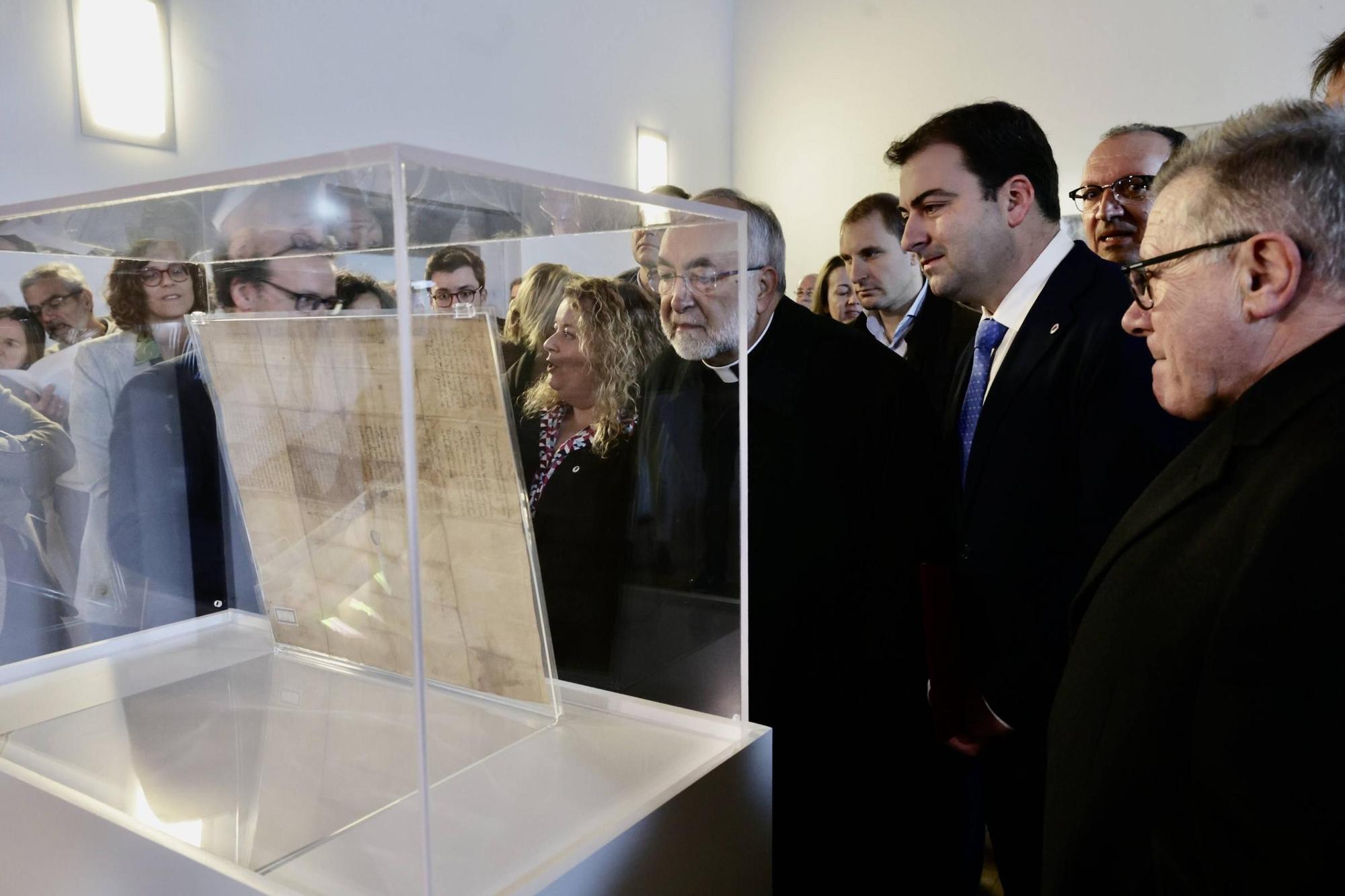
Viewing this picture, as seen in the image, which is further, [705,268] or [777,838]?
[777,838]

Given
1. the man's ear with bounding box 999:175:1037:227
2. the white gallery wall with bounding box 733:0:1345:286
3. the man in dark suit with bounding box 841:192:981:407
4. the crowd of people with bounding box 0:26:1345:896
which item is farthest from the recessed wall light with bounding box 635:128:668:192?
the man's ear with bounding box 999:175:1037:227

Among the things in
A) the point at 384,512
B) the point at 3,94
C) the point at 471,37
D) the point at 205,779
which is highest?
the point at 471,37

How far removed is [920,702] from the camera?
1.88m

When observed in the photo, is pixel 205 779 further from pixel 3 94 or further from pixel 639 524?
pixel 3 94

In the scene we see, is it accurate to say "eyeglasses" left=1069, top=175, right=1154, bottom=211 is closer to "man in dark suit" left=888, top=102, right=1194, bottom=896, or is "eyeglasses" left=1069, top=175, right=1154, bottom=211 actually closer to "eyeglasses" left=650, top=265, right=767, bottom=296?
"man in dark suit" left=888, top=102, right=1194, bottom=896

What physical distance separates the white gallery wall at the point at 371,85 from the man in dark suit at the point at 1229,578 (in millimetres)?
1498

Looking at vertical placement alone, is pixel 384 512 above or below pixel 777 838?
above

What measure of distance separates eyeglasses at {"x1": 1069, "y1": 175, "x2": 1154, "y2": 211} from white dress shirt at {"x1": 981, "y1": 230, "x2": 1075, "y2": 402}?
49 centimetres

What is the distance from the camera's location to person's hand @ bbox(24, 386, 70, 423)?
1.37 metres

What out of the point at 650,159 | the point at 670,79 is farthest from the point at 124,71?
the point at 670,79

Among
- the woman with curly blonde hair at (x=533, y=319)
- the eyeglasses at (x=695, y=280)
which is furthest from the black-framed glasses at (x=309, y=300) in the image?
the eyeglasses at (x=695, y=280)

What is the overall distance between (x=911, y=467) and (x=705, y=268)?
2.71 feet

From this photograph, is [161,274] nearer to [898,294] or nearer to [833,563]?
[833,563]

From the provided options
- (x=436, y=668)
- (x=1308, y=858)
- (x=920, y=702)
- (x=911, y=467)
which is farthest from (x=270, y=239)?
(x=920, y=702)
